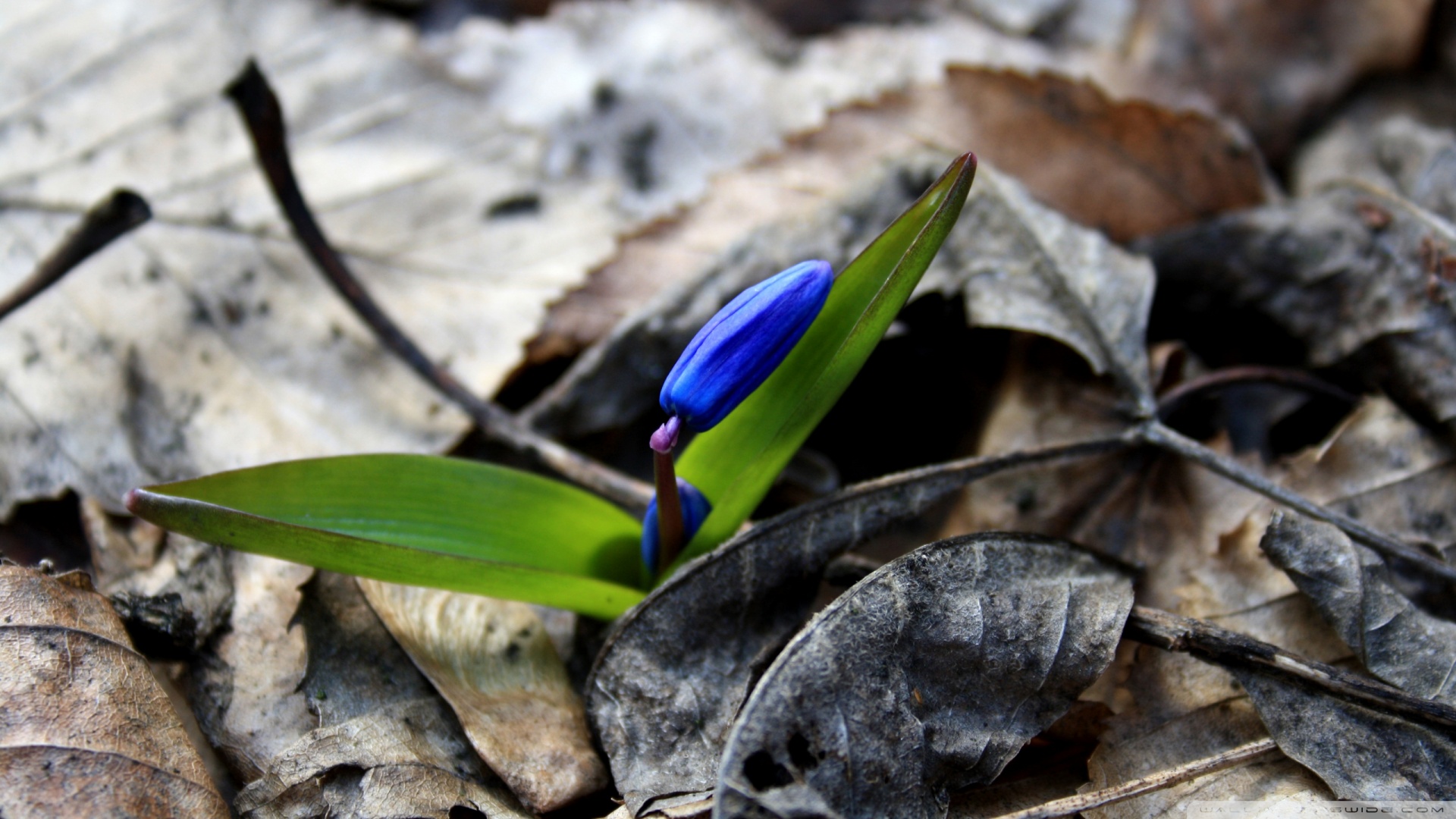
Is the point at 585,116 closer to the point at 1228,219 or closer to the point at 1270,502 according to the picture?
the point at 1228,219

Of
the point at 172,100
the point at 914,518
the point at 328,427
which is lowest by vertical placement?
the point at 328,427

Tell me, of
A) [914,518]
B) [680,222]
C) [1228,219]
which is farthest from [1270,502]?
[680,222]

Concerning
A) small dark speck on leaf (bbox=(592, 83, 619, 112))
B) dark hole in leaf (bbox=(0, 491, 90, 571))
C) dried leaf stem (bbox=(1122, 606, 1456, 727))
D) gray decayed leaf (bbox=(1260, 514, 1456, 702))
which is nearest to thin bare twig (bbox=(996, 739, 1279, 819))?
dried leaf stem (bbox=(1122, 606, 1456, 727))

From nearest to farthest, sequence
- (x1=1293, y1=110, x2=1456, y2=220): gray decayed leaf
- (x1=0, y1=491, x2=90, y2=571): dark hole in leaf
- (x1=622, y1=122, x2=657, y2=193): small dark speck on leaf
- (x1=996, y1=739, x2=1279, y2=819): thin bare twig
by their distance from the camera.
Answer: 1. (x1=996, y1=739, x2=1279, y2=819): thin bare twig
2. (x1=0, y1=491, x2=90, y2=571): dark hole in leaf
3. (x1=1293, y1=110, x2=1456, y2=220): gray decayed leaf
4. (x1=622, y1=122, x2=657, y2=193): small dark speck on leaf

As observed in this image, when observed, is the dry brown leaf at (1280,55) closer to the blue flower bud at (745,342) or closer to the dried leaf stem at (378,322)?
the blue flower bud at (745,342)

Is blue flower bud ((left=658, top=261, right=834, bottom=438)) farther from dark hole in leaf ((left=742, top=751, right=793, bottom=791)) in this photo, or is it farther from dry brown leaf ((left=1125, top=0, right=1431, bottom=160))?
dry brown leaf ((left=1125, top=0, right=1431, bottom=160))

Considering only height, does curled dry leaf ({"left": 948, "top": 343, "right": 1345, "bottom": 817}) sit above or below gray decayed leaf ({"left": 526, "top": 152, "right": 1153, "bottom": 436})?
below
